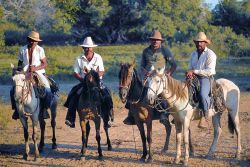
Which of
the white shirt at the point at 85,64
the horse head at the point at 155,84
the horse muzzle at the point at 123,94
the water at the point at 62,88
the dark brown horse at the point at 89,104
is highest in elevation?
the white shirt at the point at 85,64

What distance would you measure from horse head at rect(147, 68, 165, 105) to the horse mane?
0.23 metres

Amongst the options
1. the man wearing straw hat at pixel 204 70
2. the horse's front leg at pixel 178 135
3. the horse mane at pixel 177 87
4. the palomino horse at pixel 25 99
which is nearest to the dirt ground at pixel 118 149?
the horse's front leg at pixel 178 135

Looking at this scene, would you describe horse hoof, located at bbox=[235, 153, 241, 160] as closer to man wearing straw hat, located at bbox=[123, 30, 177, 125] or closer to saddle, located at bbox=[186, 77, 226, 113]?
saddle, located at bbox=[186, 77, 226, 113]

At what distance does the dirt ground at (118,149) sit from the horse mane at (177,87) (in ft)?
4.63

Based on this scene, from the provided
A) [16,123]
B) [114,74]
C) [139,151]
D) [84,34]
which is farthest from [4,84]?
[84,34]

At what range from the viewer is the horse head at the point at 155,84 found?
8453mm

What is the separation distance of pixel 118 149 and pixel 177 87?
8.42ft

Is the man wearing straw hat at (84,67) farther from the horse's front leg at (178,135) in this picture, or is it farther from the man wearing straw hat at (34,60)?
the horse's front leg at (178,135)

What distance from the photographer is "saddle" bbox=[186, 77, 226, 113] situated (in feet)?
30.2

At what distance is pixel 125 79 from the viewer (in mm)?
8852

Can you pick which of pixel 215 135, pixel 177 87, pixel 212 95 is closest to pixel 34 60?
pixel 177 87

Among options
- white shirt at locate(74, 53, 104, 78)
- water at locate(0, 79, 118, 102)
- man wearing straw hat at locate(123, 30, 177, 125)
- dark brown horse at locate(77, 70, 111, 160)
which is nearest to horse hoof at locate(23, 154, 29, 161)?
dark brown horse at locate(77, 70, 111, 160)

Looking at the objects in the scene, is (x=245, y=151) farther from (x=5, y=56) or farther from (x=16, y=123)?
(x=5, y=56)

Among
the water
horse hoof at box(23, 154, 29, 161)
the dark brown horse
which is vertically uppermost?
the dark brown horse
